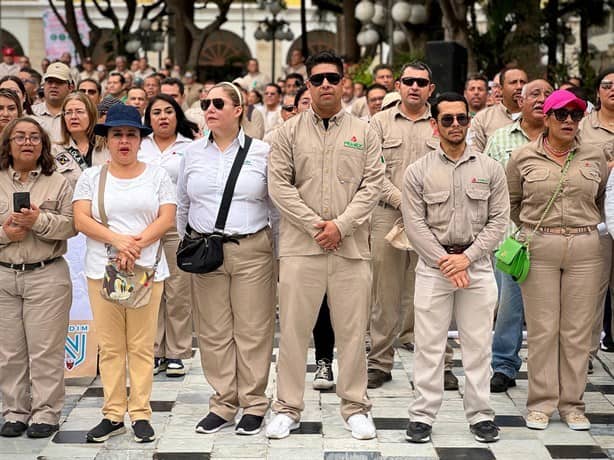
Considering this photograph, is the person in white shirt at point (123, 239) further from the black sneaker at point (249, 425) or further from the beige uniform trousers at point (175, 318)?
the beige uniform trousers at point (175, 318)

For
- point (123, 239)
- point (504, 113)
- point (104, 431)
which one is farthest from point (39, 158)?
point (504, 113)

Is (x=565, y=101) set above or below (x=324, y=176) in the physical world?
above

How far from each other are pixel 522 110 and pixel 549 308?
5.49 feet

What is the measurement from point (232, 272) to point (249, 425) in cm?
92

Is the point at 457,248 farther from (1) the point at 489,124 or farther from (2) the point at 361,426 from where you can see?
(1) the point at 489,124

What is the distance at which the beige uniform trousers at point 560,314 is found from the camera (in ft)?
23.0

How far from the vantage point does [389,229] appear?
7969mm

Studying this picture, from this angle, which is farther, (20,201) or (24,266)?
(24,266)

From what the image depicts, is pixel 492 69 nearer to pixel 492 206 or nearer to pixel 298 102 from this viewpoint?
pixel 298 102

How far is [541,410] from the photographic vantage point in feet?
23.4

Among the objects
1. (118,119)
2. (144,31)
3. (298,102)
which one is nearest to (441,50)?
(298,102)

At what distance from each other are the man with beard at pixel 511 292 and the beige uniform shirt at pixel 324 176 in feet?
4.91

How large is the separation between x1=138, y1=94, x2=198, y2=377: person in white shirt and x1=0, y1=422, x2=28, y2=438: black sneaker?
1593 millimetres

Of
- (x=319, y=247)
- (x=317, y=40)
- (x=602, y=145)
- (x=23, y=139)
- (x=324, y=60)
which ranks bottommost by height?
(x=319, y=247)
